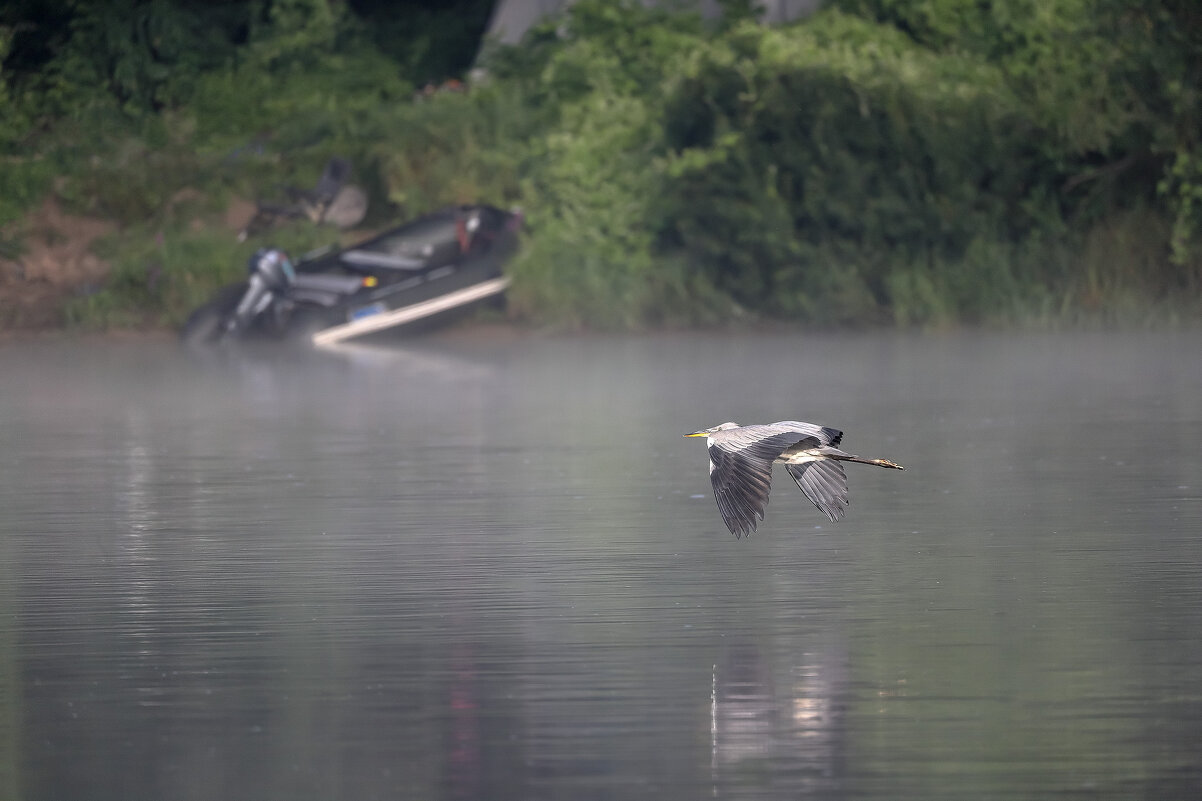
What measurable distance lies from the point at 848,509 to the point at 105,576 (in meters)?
4.22

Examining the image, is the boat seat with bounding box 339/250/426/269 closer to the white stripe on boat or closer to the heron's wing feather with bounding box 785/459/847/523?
the white stripe on boat

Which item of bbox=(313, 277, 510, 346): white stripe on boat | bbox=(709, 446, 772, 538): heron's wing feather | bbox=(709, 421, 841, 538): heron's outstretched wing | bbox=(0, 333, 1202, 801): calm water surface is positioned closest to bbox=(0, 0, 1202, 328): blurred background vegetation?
bbox=(313, 277, 510, 346): white stripe on boat

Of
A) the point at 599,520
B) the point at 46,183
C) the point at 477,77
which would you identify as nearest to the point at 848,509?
the point at 599,520

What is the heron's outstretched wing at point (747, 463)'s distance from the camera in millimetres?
9617

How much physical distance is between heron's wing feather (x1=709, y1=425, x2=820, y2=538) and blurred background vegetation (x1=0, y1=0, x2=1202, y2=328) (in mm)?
21714

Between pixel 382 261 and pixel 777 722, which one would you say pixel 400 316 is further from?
pixel 777 722

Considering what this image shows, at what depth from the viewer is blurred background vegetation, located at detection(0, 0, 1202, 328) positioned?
32.0 metres

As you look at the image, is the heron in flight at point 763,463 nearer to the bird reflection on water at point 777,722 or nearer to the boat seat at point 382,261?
the bird reflection on water at point 777,722

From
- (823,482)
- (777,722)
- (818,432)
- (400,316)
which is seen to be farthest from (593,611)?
(400,316)

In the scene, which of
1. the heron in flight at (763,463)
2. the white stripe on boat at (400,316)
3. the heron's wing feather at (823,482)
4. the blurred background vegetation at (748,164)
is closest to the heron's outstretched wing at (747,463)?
the heron in flight at (763,463)

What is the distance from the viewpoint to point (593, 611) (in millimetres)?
9609

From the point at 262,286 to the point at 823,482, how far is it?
906 inches

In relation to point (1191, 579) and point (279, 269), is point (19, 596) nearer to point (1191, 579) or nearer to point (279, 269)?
point (1191, 579)

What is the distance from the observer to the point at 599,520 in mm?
12820
